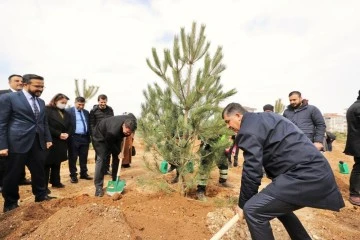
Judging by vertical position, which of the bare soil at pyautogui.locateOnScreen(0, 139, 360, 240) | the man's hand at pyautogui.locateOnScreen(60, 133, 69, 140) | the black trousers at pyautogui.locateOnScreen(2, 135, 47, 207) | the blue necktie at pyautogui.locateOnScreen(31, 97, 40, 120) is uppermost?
the blue necktie at pyautogui.locateOnScreen(31, 97, 40, 120)

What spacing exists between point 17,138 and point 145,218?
182cm

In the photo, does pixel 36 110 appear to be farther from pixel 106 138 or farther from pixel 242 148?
pixel 242 148

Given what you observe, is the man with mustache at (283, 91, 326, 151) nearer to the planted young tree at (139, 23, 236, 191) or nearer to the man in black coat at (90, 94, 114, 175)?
the planted young tree at (139, 23, 236, 191)

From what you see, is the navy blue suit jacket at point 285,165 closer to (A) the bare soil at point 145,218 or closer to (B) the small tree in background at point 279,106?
(A) the bare soil at point 145,218

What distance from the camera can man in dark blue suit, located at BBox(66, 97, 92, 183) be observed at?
17.9ft

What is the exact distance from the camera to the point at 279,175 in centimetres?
227

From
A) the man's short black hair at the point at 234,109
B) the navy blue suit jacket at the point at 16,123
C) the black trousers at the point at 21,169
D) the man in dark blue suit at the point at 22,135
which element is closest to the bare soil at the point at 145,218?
the black trousers at the point at 21,169

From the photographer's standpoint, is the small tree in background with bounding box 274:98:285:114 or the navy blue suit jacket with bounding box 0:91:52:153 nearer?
the navy blue suit jacket with bounding box 0:91:52:153

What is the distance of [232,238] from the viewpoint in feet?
9.81

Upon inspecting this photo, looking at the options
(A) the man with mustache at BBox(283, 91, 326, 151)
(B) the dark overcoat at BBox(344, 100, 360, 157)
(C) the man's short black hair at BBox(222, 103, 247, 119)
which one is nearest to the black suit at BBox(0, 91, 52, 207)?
(C) the man's short black hair at BBox(222, 103, 247, 119)

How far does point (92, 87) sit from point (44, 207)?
438 inches

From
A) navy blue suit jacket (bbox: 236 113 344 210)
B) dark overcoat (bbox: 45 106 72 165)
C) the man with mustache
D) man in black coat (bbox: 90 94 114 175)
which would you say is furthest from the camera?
man in black coat (bbox: 90 94 114 175)

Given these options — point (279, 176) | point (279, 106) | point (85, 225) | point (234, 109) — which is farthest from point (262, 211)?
point (279, 106)

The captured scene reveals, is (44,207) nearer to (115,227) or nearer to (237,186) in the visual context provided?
(115,227)
